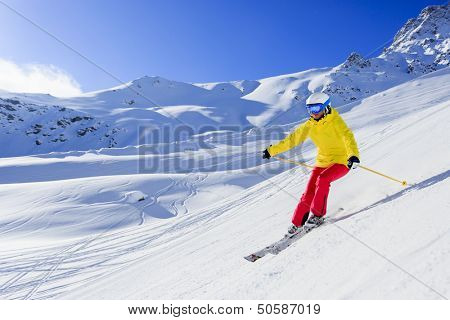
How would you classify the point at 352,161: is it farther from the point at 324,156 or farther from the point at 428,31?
the point at 428,31

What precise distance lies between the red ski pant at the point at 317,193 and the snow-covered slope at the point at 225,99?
71.9m

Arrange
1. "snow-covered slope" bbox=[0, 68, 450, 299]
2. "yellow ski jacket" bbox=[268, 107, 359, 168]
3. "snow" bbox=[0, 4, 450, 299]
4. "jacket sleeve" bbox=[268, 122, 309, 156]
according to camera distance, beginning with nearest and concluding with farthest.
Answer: "snow-covered slope" bbox=[0, 68, 450, 299] < "snow" bbox=[0, 4, 450, 299] < "yellow ski jacket" bbox=[268, 107, 359, 168] < "jacket sleeve" bbox=[268, 122, 309, 156]

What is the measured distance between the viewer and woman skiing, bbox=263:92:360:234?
4.62m

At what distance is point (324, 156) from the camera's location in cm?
509

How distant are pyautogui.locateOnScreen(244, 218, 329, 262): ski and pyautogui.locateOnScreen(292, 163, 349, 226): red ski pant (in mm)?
172

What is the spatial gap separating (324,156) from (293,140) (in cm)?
69

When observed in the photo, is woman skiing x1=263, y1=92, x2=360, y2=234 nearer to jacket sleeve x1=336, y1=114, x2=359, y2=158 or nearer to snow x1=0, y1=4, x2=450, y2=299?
jacket sleeve x1=336, y1=114, x2=359, y2=158

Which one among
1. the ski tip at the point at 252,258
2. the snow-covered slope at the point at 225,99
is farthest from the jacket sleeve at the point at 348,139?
the snow-covered slope at the point at 225,99

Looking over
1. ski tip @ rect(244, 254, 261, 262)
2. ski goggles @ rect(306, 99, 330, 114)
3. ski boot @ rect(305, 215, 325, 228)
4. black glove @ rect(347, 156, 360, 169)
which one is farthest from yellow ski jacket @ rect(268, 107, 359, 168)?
ski tip @ rect(244, 254, 261, 262)

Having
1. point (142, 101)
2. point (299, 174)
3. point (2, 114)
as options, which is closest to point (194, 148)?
point (299, 174)

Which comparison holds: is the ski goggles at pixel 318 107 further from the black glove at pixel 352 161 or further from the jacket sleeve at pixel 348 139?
the black glove at pixel 352 161

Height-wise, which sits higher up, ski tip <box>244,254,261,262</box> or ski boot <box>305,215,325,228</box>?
ski boot <box>305,215,325,228</box>

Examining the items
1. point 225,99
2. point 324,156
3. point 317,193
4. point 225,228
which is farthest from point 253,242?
point 225,99
